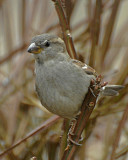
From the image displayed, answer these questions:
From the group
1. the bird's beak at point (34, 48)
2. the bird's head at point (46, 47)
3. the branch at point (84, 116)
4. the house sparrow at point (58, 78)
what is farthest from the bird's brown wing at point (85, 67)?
the branch at point (84, 116)

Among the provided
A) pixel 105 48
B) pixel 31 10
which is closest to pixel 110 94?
pixel 105 48

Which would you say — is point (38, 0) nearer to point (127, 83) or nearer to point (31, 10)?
point (31, 10)

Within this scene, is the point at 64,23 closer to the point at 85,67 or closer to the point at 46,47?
the point at 46,47

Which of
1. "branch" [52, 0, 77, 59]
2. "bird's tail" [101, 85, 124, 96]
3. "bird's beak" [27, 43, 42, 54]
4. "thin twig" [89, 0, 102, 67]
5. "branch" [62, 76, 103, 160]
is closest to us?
"branch" [62, 76, 103, 160]

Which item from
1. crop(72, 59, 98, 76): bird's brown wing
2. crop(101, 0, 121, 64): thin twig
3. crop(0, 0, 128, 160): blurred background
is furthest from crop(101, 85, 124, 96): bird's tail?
crop(101, 0, 121, 64): thin twig

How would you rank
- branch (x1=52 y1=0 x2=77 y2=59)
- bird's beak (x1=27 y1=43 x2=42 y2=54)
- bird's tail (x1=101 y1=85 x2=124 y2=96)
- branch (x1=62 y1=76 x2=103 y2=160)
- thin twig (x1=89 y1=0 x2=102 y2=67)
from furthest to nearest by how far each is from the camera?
bird's tail (x1=101 y1=85 x2=124 y2=96)
thin twig (x1=89 y1=0 x2=102 y2=67)
bird's beak (x1=27 y1=43 x2=42 y2=54)
branch (x1=52 y1=0 x2=77 y2=59)
branch (x1=62 y1=76 x2=103 y2=160)

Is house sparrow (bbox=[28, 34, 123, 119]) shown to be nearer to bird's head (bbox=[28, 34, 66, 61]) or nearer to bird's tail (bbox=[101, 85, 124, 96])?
bird's head (bbox=[28, 34, 66, 61])

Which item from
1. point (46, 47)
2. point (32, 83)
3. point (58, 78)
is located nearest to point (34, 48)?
point (46, 47)
